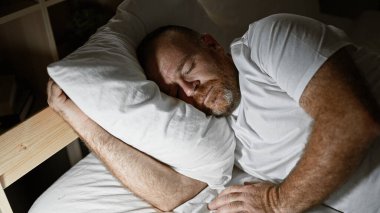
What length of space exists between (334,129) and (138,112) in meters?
0.47

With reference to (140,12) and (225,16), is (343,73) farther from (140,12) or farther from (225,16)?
(225,16)

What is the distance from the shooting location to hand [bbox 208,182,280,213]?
0.96 meters

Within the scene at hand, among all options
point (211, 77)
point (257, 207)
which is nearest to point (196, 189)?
point (257, 207)

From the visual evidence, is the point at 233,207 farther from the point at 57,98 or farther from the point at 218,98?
the point at 57,98

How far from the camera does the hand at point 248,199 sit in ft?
3.16

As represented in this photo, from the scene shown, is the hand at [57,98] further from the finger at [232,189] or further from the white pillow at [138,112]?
the finger at [232,189]

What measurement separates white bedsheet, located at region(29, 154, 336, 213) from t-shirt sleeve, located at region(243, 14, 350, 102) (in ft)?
1.16

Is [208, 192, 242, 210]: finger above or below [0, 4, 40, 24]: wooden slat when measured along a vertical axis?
below

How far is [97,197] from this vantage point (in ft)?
3.44

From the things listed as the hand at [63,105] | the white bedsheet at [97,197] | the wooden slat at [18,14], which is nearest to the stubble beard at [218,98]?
the white bedsheet at [97,197]

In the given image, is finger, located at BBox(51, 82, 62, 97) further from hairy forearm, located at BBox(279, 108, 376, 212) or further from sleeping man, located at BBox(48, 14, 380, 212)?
hairy forearm, located at BBox(279, 108, 376, 212)

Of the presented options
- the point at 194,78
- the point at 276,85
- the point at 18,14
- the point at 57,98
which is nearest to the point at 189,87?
the point at 194,78


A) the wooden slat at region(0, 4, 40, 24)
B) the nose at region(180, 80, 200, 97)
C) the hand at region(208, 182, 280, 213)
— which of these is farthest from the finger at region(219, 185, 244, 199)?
the wooden slat at region(0, 4, 40, 24)

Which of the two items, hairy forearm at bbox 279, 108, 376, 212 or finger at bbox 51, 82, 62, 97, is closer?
hairy forearm at bbox 279, 108, 376, 212
